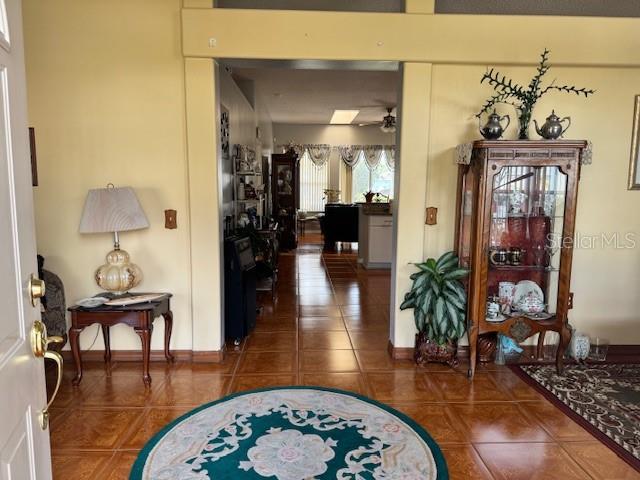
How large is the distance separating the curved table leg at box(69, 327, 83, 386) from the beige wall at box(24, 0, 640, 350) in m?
0.47

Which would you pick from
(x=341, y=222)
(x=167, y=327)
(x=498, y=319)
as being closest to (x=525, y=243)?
(x=498, y=319)

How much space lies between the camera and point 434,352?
3.48 metres

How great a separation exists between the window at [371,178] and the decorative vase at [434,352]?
8.88 meters

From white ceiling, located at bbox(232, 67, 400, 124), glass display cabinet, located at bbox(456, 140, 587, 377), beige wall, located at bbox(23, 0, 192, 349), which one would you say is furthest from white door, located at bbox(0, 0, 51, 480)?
white ceiling, located at bbox(232, 67, 400, 124)

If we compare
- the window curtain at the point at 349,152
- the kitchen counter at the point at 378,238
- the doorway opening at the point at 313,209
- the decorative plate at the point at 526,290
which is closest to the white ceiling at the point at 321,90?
the doorway opening at the point at 313,209

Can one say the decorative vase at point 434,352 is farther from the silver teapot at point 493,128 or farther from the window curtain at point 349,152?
the window curtain at point 349,152

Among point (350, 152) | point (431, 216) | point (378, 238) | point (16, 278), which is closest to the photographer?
point (16, 278)

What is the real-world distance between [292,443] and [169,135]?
2368mm

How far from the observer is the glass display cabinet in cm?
312

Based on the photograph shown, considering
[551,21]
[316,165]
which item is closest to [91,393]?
[551,21]

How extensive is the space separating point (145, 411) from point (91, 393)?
522 millimetres

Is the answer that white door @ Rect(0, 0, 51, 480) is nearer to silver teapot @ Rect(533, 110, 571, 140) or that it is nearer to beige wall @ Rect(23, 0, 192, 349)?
beige wall @ Rect(23, 0, 192, 349)

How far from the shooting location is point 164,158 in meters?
3.41

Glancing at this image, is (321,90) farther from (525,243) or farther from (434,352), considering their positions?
(434,352)
